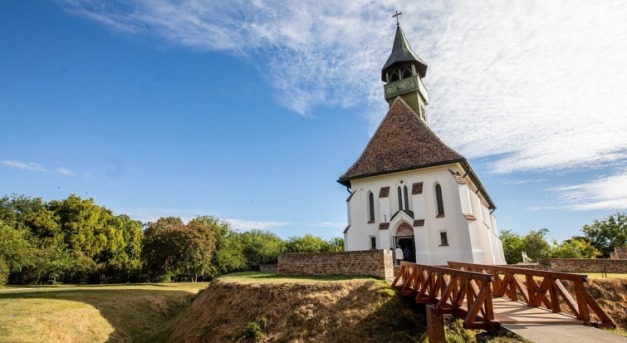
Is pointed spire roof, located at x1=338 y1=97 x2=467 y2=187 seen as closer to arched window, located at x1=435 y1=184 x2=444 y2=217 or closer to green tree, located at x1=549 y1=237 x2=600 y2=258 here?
arched window, located at x1=435 y1=184 x2=444 y2=217

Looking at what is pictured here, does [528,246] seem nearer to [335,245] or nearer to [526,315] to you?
[335,245]

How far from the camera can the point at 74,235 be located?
1526 inches

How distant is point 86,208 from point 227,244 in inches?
687

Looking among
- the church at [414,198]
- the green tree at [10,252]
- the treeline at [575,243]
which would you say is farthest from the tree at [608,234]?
the green tree at [10,252]

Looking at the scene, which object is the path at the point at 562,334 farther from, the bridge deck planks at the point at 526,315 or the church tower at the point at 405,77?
the church tower at the point at 405,77

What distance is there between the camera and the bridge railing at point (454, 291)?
25.2 ft

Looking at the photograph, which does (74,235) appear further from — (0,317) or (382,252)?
(382,252)

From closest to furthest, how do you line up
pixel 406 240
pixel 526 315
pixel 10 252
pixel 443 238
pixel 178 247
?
pixel 526 315
pixel 443 238
pixel 10 252
pixel 406 240
pixel 178 247

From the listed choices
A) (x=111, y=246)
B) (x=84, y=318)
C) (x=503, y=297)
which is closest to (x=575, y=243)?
(x=503, y=297)

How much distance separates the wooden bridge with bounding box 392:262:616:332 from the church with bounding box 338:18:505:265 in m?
8.32

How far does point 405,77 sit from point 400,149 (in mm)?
8855

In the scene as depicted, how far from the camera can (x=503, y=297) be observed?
10883 mm

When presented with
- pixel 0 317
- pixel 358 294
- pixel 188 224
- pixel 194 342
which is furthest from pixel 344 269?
pixel 188 224

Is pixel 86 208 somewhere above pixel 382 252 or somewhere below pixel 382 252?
above
